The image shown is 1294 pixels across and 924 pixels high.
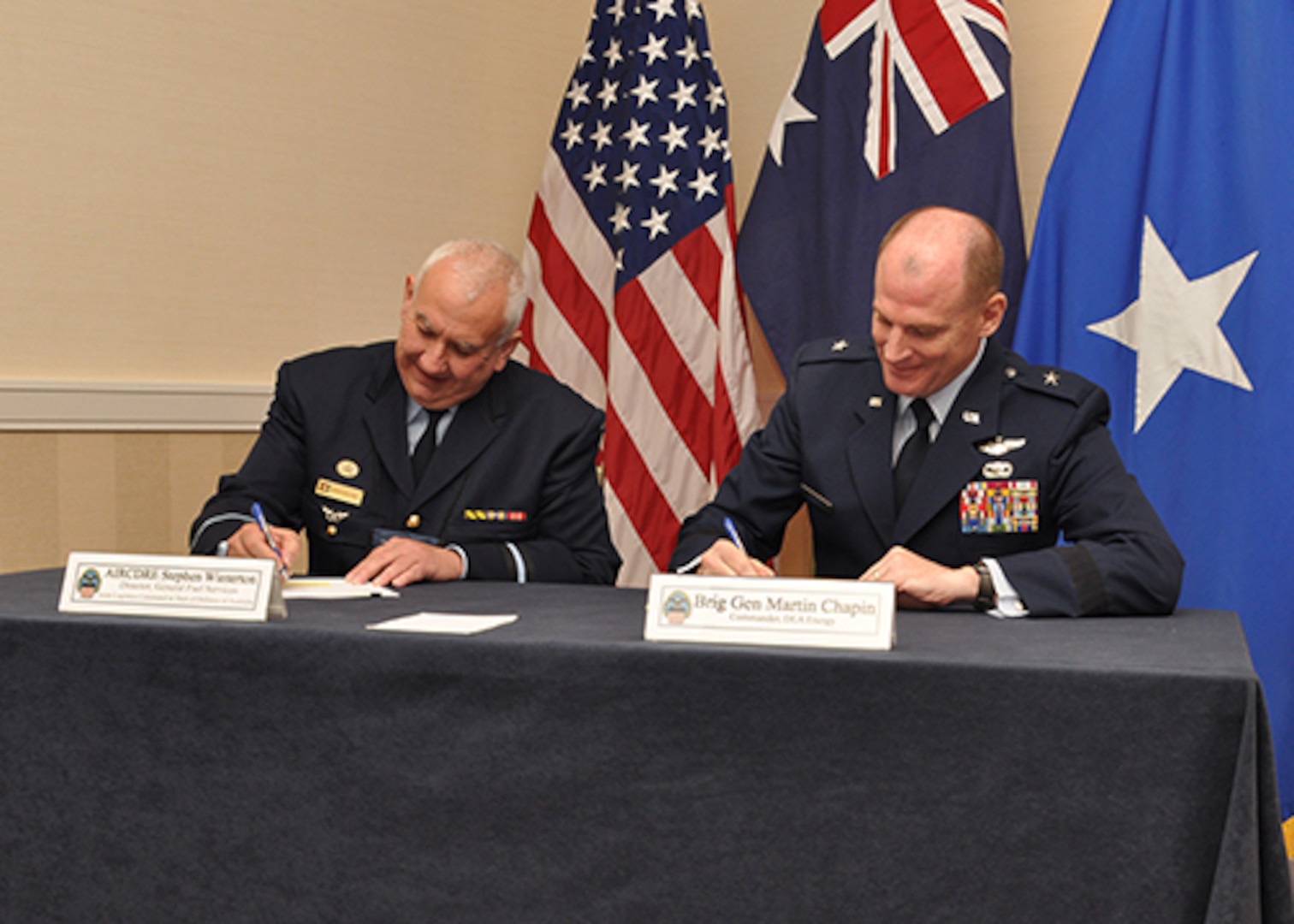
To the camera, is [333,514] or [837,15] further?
[837,15]

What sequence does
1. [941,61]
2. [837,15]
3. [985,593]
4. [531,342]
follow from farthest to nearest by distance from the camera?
[531,342]
[837,15]
[941,61]
[985,593]

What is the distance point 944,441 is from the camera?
212 cm

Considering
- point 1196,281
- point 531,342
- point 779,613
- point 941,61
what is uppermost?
point 941,61

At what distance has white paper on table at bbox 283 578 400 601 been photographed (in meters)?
1.75

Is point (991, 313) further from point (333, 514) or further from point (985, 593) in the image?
point (333, 514)

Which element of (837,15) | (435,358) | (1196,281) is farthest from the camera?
(837,15)

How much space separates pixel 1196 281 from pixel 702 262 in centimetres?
126

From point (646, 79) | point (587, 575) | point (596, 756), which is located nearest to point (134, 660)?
point (596, 756)

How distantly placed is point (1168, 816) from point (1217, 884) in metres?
0.07

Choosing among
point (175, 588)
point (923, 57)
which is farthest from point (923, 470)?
point (923, 57)

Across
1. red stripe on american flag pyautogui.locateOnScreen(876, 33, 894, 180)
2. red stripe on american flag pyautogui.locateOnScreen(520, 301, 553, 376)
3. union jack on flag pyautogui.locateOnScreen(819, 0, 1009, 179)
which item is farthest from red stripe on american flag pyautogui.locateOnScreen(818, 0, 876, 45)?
red stripe on american flag pyautogui.locateOnScreen(520, 301, 553, 376)

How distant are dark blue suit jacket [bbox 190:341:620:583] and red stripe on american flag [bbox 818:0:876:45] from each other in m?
1.42

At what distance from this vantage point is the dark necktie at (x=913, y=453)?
2145mm

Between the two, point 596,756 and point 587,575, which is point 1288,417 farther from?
point 596,756
